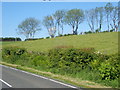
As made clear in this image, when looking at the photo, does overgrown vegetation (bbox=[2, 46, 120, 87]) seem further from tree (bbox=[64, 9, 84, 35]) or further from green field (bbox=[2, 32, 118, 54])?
tree (bbox=[64, 9, 84, 35])

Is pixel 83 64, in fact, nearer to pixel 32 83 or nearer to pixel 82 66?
pixel 82 66

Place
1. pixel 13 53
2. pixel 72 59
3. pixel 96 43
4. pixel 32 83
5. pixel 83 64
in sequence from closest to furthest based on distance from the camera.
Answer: pixel 32 83, pixel 83 64, pixel 72 59, pixel 13 53, pixel 96 43

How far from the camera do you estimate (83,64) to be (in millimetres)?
16734

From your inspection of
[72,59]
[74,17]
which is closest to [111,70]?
[72,59]

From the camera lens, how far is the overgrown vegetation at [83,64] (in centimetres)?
1269

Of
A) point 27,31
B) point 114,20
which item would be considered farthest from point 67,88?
point 27,31

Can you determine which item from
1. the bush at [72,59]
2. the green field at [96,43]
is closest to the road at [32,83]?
the bush at [72,59]

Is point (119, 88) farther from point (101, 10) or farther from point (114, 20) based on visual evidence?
point (101, 10)

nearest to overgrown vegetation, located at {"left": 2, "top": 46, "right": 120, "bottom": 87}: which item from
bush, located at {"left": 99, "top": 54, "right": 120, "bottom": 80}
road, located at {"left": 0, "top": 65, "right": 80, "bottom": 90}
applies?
bush, located at {"left": 99, "top": 54, "right": 120, "bottom": 80}

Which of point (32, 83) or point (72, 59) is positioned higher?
point (72, 59)

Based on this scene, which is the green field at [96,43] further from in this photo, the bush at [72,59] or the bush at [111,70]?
the bush at [111,70]

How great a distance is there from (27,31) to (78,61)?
7841 cm

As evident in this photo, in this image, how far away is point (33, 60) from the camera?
79.7 ft

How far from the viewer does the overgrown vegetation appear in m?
12.7
